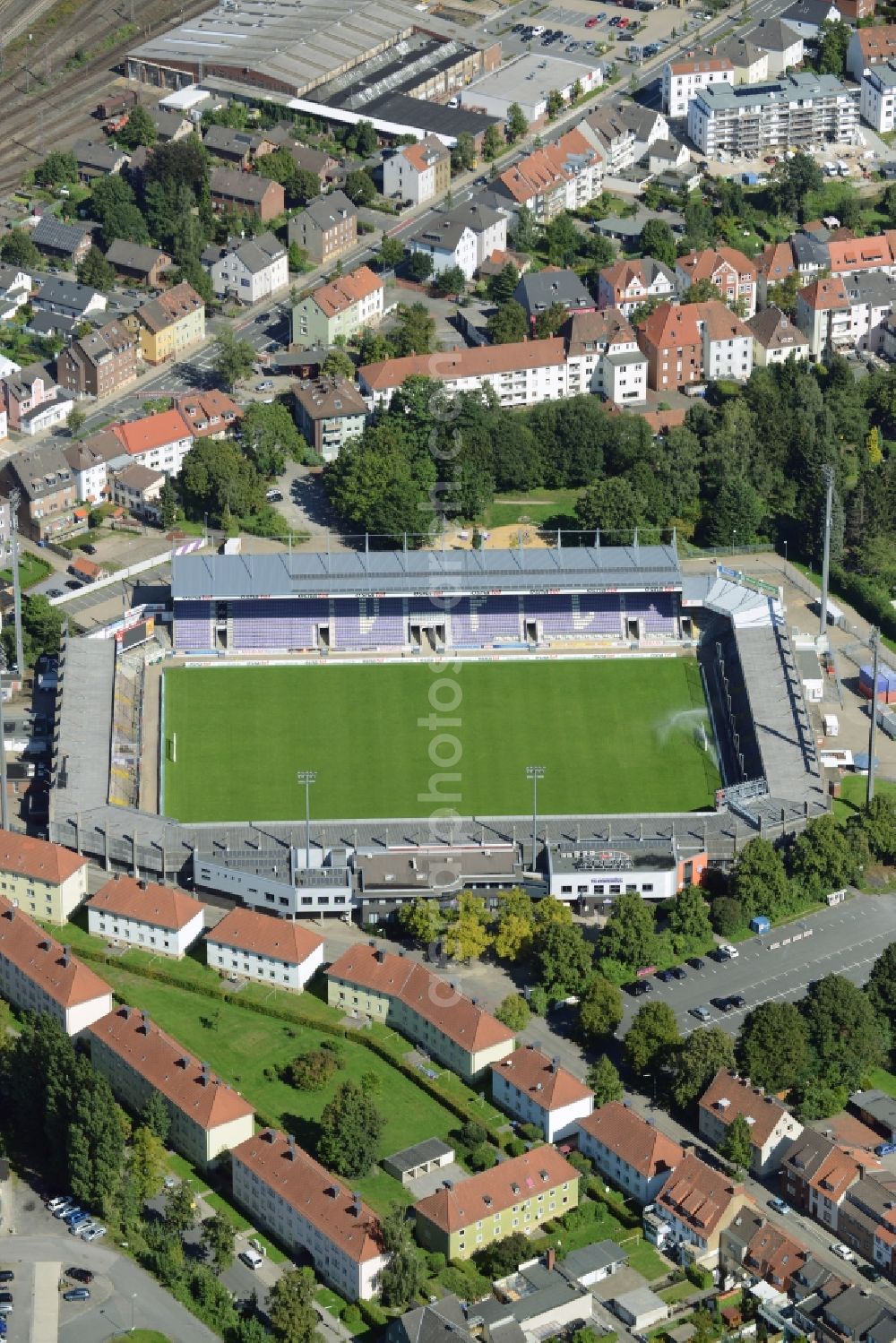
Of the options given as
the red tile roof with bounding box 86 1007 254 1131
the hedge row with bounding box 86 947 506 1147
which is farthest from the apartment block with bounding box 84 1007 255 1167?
the hedge row with bounding box 86 947 506 1147

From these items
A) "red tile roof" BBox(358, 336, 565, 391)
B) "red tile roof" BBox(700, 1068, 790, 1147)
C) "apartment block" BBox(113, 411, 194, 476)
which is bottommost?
"red tile roof" BBox(700, 1068, 790, 1147)

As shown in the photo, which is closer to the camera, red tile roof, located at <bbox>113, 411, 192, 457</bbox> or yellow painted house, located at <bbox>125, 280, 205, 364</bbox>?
red tile roof, located at <bbox>113, 411, 192, 457</bbox>

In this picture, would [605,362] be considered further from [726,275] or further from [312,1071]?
[312,1071]

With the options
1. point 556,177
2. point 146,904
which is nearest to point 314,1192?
point 146,904

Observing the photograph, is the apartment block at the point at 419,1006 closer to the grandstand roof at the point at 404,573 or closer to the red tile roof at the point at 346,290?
the grandstand roof at the point at 404,573

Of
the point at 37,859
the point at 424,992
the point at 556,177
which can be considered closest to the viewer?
the point at 424,992

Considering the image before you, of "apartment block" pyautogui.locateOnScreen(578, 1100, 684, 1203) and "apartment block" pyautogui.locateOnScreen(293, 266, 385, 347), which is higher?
"apartment block" pyautogui.locateOnScreen(293, 266, 385, 347)

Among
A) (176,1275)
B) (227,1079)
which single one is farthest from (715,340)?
(176,1275)

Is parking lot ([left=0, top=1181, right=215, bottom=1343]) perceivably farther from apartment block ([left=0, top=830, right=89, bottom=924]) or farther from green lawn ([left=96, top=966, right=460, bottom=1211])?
apartment block ([left=0, top=830, right=89, bottom=924])
